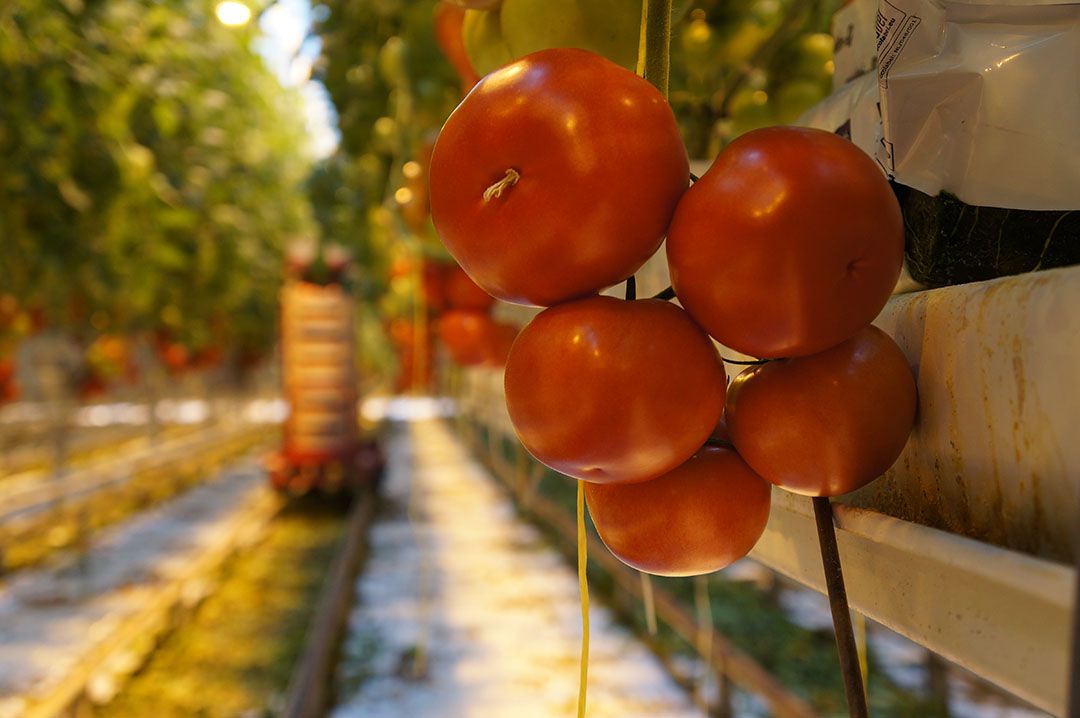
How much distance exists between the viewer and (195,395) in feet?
48.8

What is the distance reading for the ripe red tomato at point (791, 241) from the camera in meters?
0.33

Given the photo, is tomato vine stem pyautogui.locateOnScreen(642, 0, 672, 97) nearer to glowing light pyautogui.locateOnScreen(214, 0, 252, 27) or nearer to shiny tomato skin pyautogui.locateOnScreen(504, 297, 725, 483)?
shiny tomato skin pyautogui.locateOnScreen(504, 297, 725, 483)

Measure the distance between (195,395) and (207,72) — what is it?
1222 cm

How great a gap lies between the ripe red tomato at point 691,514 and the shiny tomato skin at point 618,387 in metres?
0.04

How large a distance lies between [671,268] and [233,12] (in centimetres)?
175

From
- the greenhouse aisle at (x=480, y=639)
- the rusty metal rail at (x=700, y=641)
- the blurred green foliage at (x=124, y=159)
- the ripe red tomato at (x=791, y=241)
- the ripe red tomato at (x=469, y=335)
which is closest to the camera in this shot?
the ripe red tomato at (x=791, y=241)

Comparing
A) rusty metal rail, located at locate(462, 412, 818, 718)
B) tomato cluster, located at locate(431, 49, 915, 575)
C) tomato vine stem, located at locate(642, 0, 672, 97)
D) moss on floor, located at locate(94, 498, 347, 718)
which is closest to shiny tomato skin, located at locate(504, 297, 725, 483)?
tomato cluster, located at locate(431, 49, 915, 575)

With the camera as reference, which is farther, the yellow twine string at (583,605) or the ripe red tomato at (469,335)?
the ripe red tomato at (469,335)

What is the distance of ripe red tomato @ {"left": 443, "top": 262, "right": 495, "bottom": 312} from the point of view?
141 cm

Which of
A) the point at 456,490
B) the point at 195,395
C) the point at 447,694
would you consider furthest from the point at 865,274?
the point at 195,395

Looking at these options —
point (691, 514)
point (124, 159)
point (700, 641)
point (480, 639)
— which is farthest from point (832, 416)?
point (124, 159)

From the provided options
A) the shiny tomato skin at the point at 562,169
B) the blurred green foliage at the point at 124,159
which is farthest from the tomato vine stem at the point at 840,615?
the blurred green foliage at the point at 124,159

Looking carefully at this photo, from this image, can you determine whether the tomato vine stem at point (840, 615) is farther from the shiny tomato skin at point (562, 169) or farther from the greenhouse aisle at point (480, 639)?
the greenhouse aisle at point (480, 639)

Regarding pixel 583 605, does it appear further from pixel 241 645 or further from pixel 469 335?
pixel 241 645
